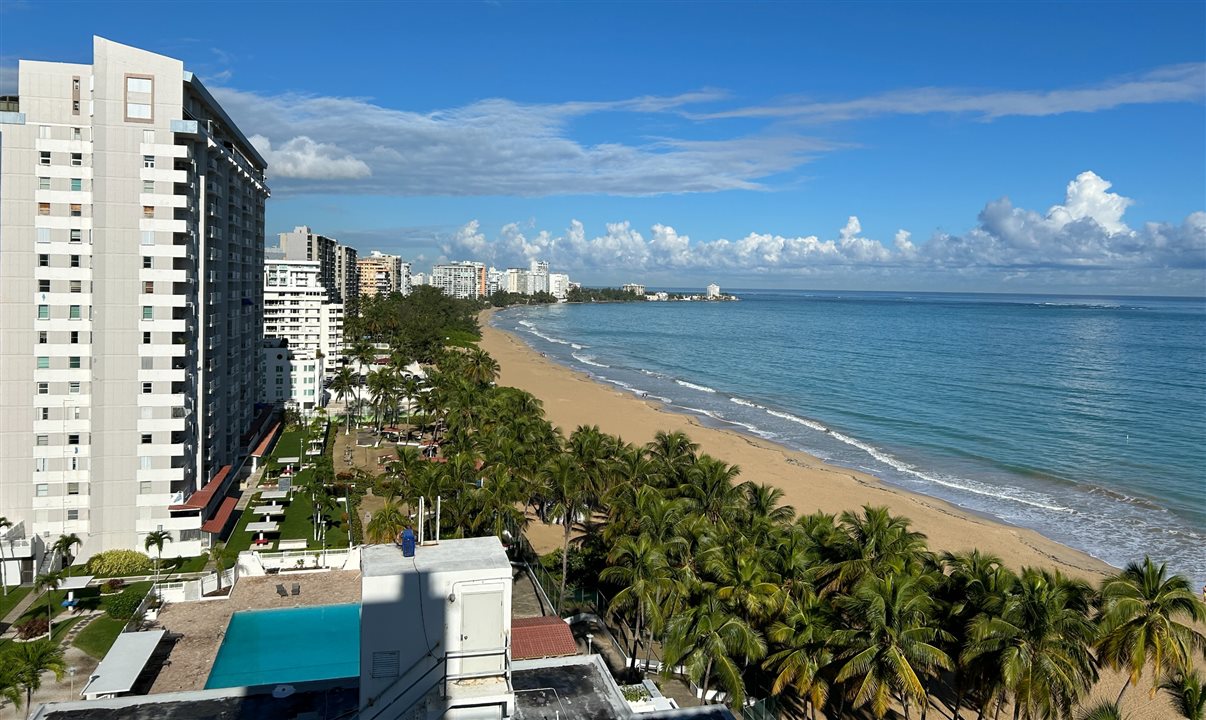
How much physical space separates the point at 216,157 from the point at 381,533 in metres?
24.6

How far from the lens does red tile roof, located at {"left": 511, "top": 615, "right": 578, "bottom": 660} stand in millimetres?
25156

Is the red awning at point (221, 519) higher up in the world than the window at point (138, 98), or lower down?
lower down

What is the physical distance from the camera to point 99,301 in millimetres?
37875

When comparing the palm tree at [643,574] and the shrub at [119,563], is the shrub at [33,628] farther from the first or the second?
the palm tree at [643,574]

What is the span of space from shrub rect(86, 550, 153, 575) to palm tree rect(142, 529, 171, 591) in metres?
0.44

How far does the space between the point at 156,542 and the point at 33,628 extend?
23.1 feet

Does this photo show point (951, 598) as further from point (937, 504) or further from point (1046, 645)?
point (937, 504)

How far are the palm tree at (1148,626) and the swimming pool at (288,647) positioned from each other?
23100 mm

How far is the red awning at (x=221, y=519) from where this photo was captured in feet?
132

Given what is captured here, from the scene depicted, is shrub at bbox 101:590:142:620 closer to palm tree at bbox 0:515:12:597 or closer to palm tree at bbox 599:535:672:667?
palm tree at bbox 0:515:12:597

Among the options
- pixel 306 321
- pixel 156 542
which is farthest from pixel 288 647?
pixel 306 321

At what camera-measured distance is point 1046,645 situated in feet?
67.6

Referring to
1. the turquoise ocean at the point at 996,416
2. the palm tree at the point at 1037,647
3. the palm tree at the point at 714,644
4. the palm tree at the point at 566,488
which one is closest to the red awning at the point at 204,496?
the palm tree at the point at 566,488

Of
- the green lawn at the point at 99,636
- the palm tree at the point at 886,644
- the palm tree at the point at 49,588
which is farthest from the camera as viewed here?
the palm tree at the point at 49,588
